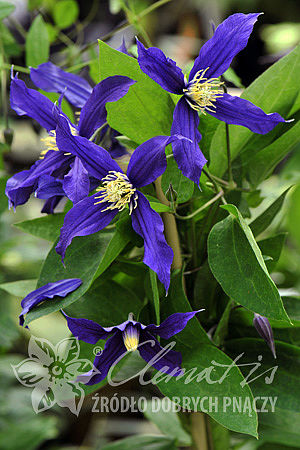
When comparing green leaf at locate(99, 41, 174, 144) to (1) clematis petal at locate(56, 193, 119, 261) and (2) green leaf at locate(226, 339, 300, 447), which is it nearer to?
(1) clematis petal at locate(56, 193, 119, 261)

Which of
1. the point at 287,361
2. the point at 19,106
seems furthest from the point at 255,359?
the point at 19,106

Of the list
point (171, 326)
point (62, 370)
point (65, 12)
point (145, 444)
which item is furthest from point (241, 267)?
point (65, 12)

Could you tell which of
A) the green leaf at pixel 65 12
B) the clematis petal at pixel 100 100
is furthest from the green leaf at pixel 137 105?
the green leaf at pixel 65 12

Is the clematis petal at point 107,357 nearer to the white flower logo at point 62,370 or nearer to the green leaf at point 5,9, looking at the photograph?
the white flower logo at point 62,370

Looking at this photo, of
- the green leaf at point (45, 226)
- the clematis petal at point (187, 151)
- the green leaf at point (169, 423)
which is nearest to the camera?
the clematis petal at point (187, 151)

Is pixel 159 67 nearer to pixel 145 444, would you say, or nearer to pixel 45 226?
pixel 45 226

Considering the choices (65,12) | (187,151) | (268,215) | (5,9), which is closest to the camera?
(187,151)

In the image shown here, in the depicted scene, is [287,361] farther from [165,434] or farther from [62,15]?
[62,15]
